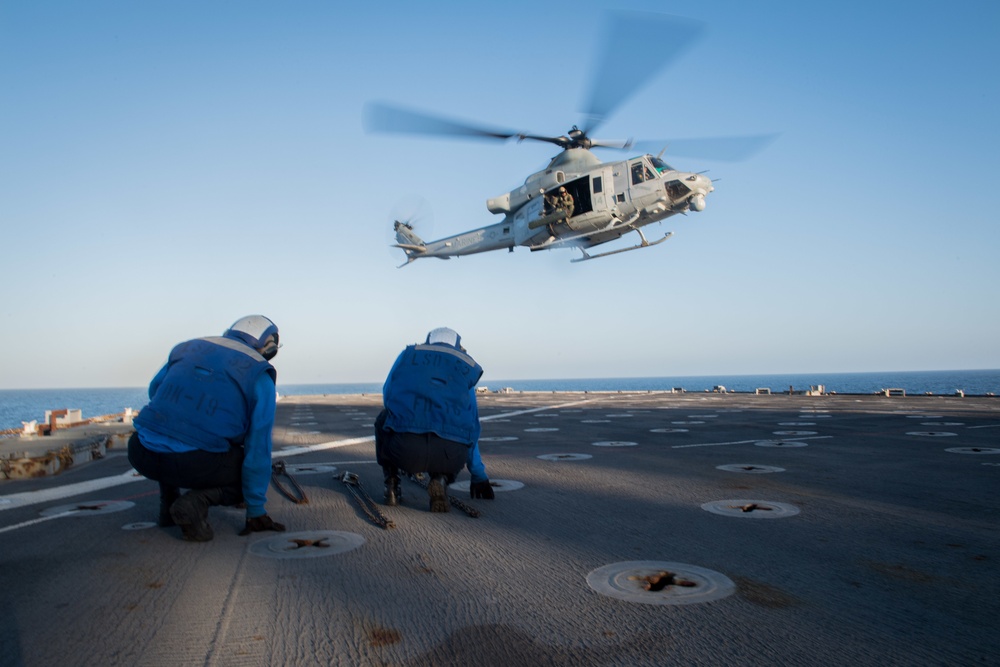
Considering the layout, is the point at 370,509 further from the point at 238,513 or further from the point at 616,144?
the point at 616,144

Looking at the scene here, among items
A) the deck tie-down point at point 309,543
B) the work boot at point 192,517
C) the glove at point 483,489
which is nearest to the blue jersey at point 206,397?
the work boot at point 192,517

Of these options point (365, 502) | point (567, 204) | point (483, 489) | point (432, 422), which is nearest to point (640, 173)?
point (567, 204)

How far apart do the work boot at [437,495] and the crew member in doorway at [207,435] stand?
3.94 feet

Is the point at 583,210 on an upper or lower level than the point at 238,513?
upper

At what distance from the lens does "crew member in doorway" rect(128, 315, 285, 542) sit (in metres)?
4.06

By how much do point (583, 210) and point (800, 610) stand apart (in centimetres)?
→ 1865

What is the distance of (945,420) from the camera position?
1390 cm

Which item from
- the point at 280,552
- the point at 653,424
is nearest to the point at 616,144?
the point at 653,424

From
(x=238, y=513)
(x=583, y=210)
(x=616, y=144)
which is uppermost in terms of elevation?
(x=616, y=144)

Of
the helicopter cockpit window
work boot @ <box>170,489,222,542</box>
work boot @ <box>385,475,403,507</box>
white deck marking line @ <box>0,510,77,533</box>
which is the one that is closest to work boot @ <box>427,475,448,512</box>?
work boot @ <box>385,475,403,507</box>

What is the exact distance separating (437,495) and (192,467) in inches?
71.4

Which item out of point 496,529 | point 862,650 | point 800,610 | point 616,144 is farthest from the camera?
point 616,144

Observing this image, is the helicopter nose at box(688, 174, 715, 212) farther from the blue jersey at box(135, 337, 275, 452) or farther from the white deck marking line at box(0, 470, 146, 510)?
the blue jersey at box(135, 337, 275, 452)

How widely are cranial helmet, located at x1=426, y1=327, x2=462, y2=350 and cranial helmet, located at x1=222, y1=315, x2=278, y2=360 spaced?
54.0 inches
